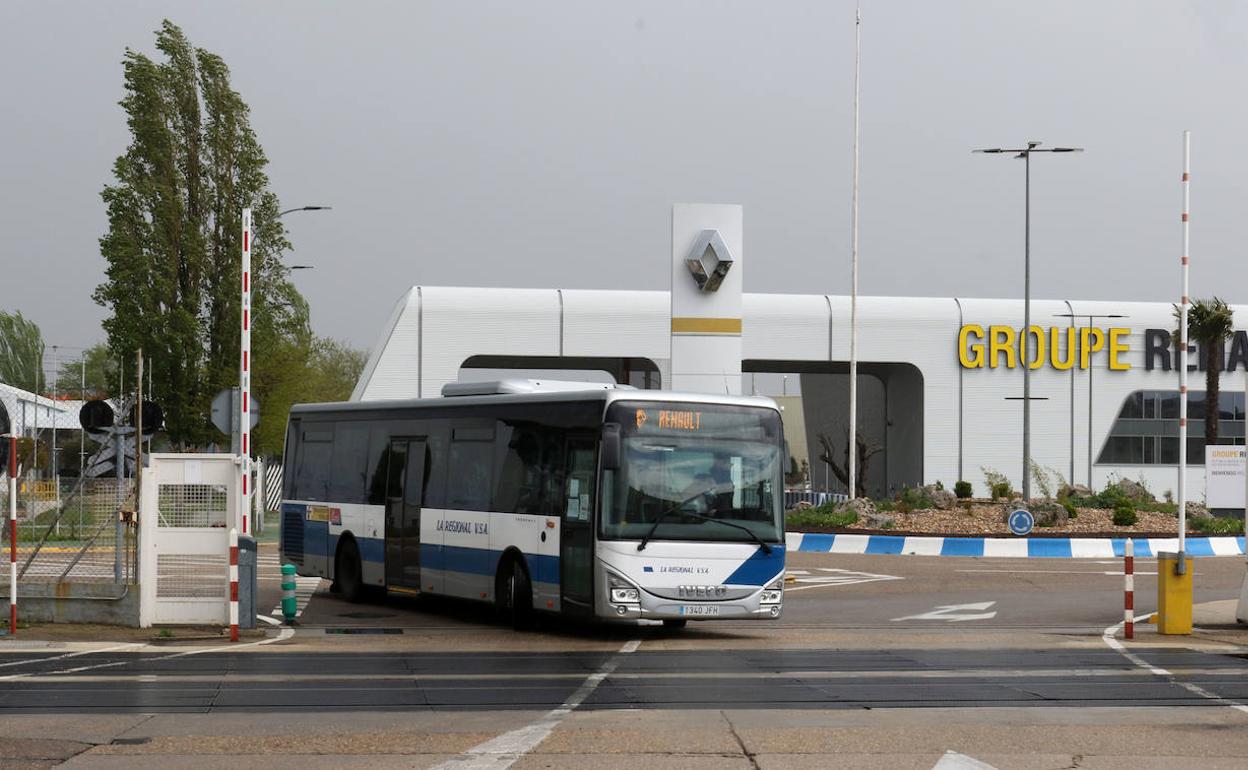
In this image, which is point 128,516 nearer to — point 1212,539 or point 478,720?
point 478,720

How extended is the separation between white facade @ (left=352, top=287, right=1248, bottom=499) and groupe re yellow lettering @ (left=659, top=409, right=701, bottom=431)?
41742 millimetres

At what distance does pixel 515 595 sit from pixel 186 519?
12.9 ft

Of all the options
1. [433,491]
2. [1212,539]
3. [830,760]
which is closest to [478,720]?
[830,760]

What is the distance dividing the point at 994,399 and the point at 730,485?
47.5m

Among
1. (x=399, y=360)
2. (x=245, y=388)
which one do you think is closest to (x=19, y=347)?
(x=399, y=360)

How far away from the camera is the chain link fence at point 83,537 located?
19.5 meters

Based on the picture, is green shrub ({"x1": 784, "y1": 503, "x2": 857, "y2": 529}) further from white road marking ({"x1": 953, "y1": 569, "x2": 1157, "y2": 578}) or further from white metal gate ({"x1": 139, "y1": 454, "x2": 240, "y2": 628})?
white metal gate ({"x1": 139, "y1": 454, "x2": 240, "y2": 628})

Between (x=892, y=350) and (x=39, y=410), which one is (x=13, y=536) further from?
(x=39, y=410)

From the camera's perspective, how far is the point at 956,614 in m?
23.5

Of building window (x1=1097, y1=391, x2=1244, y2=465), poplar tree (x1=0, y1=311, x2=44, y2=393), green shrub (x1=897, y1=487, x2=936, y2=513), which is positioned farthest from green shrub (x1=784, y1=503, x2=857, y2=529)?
poplar tree (x1=0, y1=311, x2=44, y2=393)

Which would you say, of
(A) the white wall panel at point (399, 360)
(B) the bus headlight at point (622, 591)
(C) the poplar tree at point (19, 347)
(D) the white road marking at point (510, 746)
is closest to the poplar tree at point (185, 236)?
(A) the white wall panel at point (399, 360)

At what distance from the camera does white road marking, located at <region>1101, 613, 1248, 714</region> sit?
13.5m

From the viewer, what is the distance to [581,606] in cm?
1912

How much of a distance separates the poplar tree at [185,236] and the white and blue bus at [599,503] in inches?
984
